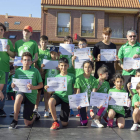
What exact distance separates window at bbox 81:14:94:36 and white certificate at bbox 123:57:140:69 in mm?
14136

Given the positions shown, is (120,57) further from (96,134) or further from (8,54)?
(8,54)

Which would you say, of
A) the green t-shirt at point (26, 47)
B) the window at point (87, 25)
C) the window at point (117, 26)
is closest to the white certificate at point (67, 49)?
the green t-shirt at point (26, 47)

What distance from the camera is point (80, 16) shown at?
18.5m

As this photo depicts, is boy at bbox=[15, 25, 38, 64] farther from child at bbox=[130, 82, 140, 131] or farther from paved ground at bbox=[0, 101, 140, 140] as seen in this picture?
child at bbox=[130, 82, 140, 131]

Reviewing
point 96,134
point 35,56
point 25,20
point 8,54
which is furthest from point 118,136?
point 25,20

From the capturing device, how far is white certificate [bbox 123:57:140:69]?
16.5 ft

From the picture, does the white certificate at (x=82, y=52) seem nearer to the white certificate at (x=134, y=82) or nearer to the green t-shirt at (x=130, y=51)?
the green t-shirt at (x=130, y=51)

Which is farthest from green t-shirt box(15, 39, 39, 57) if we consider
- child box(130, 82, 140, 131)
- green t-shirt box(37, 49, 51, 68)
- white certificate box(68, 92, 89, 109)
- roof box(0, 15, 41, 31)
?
roof box(0, 15, 41, 31)

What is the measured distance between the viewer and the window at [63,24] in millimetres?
18578

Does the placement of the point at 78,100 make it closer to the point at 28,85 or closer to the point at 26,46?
the point at 28,85

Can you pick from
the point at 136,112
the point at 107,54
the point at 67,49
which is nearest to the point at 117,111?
the point at 136,112

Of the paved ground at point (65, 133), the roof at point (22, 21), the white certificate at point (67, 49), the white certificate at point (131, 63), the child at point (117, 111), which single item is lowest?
the paved ground at point (65, 133)

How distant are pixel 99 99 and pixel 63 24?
14972mm

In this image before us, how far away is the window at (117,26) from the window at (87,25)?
173cm
